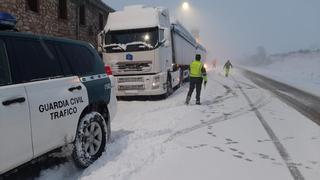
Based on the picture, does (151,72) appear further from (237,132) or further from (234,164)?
(234,164)

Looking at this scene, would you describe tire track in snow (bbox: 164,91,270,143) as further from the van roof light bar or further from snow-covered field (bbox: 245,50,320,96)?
snow-covered field (bbox: 245,50,320,96)

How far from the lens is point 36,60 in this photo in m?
4.75

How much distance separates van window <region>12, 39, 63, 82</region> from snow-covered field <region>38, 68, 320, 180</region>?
4.80 feet

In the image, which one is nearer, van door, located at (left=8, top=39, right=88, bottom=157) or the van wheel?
van door, located at (left=8, top=39, right=88, bottom=157)

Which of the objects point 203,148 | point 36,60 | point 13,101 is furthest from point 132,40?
point 13,101

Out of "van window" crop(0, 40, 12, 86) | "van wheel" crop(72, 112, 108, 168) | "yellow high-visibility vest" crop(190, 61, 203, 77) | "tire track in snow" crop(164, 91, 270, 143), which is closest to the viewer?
"van window" crop(0, 40, 12, 86)

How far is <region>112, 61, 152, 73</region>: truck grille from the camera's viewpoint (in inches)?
583

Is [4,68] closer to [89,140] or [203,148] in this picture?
[89,140]

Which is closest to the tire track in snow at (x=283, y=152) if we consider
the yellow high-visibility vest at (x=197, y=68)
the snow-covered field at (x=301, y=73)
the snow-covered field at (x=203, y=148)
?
the snow-covered field at (x=203, y=148)

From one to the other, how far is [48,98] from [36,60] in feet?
1.57

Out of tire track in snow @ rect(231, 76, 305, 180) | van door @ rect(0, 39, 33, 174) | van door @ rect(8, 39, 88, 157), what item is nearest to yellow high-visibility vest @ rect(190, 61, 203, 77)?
tire track in snow @ rect(231, 76, 305, 180)

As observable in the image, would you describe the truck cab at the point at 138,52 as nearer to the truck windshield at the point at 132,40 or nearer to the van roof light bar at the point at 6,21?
the truck windshield at the point at 132,40

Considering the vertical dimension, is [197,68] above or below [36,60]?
below

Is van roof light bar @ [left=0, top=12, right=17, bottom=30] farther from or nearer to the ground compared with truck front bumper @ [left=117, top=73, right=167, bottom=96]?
farther from the ground
